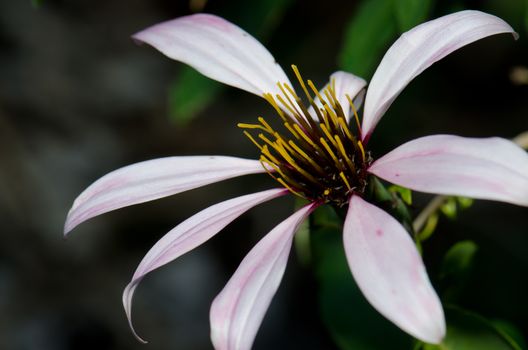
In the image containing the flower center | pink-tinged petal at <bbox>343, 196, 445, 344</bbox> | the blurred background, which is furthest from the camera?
the blurred background

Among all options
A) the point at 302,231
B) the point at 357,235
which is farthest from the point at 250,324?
the point at 302,231

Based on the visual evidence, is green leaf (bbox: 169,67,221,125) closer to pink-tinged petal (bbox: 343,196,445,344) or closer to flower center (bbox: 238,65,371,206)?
flower center (bbox: 238,65,371,206)

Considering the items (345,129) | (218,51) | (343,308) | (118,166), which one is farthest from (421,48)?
(118,166)

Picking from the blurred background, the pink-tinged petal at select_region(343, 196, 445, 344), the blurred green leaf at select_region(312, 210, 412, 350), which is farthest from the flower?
the blurred background

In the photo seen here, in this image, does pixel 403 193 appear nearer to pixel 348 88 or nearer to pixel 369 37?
pixel 348 88

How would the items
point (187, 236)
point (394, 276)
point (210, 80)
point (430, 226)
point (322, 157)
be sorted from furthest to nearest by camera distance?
point (210, 80) < point (430, 226) < point (322, 157) < point (187, 236) < point (394, 276)

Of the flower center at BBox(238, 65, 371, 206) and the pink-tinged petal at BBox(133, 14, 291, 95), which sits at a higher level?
the pink-tinged petal at BBox(133, 14, 291, 95)

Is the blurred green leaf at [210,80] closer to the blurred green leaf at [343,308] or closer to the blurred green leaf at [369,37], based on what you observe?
the blurred green leaf at [369,37]
